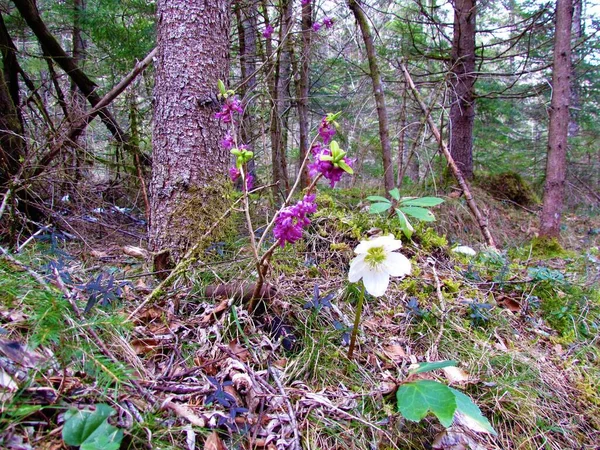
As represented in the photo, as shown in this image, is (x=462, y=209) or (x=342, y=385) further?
(x=462, y=209)

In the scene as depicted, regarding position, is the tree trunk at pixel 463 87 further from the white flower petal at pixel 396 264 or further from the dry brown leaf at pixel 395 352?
the white flower petal at pixel 396 264

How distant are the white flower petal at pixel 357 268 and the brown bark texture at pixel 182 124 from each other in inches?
47.0

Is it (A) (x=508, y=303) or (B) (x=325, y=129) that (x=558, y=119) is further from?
(B) (x=325, y=129)

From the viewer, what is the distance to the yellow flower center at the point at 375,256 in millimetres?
1258

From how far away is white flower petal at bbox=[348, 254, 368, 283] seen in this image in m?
1.27

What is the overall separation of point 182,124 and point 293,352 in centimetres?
149

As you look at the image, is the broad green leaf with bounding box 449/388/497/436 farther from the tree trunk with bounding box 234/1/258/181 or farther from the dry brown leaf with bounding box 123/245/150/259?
the tree trunk with bounding box 234/1/258/181

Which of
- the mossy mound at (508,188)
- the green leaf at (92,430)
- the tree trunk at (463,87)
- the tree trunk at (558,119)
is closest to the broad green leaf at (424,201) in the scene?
the green leaf at (92,430)

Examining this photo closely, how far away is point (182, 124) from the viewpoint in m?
2.12

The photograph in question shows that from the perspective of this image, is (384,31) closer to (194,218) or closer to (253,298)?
(194,218)

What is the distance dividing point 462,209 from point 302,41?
295 cm

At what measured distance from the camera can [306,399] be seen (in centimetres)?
126

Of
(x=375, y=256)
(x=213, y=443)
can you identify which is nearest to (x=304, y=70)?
(x=375, y=256)

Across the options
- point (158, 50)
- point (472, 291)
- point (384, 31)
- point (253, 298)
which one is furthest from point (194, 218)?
point (384, 31)
